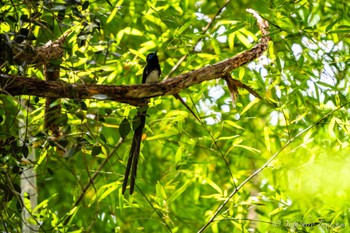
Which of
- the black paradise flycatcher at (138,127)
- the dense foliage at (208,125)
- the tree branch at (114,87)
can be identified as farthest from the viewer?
the dense foliage at (208,125)

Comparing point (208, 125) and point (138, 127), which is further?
point (208, 125)

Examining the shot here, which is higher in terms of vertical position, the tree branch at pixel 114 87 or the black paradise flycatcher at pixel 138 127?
the tree branch at pixel 114 87

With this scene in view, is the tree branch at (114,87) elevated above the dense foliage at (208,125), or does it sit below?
above

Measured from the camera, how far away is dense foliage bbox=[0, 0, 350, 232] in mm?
3051

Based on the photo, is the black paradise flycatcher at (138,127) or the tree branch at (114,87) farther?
the black paradise flycatcher at (138,127)

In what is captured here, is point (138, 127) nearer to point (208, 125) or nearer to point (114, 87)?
point (114, 87)

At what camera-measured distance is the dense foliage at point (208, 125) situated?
3.05 meters

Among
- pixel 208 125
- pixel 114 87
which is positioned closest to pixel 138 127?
pixel 114 87

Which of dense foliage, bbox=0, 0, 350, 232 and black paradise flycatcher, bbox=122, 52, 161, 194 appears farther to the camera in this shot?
dense foliage, bbox=0, 0, 350, 232

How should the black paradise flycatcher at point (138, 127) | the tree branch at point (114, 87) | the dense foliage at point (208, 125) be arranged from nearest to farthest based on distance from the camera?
the tree branch at point (114, 87), the black paradise flycatcher at point (138, 127), the dense foliage at point (208, 125)

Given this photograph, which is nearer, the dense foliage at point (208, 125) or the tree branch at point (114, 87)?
the tree branch at point (114, 87)

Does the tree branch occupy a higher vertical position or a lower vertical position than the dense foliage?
higher

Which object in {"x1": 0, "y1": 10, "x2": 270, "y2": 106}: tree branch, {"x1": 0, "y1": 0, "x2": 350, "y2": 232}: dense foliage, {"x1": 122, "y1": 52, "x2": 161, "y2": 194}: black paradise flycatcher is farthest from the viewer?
{"x1": 0, "y1": 0, "x2": 350, "y2": 232}: dense foliage

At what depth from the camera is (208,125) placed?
12.2 ft
